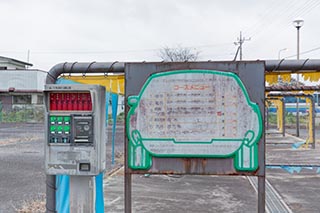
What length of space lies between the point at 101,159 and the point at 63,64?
950mm

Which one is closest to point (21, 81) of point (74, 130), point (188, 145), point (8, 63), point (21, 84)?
point (21, 84)

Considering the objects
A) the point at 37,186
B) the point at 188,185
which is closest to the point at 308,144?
the point at 188,185

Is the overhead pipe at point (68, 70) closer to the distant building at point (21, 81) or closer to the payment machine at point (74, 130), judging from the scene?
the payment machine at point (74, 130)

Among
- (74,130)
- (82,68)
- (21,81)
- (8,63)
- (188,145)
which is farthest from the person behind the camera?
(8,63)

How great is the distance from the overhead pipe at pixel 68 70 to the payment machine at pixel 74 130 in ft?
1.02

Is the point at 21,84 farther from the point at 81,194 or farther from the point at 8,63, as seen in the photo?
the point at 81,194

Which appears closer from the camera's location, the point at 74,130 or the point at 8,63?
the point at 74,130

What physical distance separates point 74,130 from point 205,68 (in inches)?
48.1

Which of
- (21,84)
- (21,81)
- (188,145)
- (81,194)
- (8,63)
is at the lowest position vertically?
(81,194)

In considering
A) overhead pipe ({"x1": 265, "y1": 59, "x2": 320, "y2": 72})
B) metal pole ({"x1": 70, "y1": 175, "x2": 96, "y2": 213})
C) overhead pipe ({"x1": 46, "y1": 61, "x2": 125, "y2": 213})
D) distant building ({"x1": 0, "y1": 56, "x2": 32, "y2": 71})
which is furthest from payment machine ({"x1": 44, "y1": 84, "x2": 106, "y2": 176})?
distant building ({"x1": 0, "y1": 56, "x2": 32, "y2": 71})

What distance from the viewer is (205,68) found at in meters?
3.29

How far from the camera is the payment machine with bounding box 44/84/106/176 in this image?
3.12 metres

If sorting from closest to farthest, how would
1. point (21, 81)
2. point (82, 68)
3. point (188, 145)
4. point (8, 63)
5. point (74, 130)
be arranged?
point (74, 130), point (188, 145), point (82, 68), point (21, 81), point (8, 63)

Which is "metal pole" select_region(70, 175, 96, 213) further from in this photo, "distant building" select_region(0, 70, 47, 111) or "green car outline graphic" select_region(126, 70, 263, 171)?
"distant building" select_region(0, 70, 47, 111)
